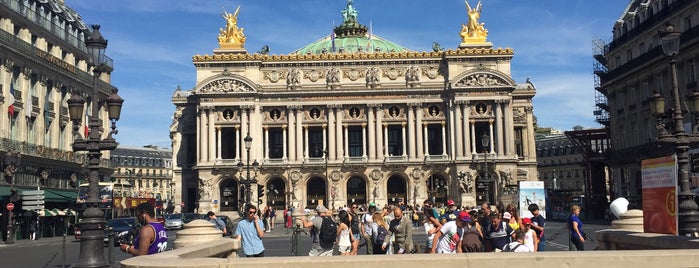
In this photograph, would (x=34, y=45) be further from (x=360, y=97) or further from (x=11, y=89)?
(x=360, y=97)

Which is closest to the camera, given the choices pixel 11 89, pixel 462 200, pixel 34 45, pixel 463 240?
pixel 463 240

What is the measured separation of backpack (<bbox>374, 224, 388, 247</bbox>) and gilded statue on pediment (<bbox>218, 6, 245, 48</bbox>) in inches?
2501

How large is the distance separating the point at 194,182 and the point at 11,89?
114ft

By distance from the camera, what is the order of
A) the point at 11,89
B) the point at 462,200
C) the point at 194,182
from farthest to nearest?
the point at 194,182 < the point at 462,200 < the point at 11,89

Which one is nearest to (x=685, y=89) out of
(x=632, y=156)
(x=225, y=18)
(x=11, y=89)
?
(x=632, y=156)

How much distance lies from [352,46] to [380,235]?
7673cm

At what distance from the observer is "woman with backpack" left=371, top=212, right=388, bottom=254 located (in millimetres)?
16484

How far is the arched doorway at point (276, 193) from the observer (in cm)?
7519

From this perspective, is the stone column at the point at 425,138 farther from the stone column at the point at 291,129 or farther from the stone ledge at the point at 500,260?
the stone ledge at the point at 500,260

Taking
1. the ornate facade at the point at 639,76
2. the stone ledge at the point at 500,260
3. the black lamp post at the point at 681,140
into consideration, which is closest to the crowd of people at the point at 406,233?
the black lamp post at the point at 681,140

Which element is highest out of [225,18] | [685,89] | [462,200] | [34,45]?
[225,18]

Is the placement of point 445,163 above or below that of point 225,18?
below

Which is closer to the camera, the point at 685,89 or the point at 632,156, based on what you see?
the point at 685,89

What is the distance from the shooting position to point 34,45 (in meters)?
Result: 49.2
